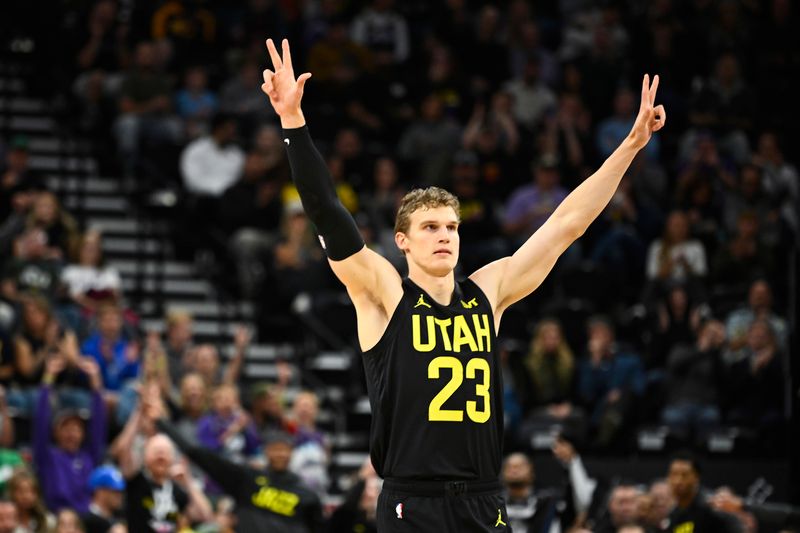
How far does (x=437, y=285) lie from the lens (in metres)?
5.88

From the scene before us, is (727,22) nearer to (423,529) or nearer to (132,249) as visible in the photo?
(132,249)

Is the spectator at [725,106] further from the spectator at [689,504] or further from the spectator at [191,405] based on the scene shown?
the spectator at [191,405]

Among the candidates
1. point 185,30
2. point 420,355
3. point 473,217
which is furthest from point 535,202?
point 420,355

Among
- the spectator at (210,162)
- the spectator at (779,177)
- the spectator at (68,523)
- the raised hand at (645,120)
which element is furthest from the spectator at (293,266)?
the raised hand at (645,120)

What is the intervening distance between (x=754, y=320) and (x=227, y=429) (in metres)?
5.22

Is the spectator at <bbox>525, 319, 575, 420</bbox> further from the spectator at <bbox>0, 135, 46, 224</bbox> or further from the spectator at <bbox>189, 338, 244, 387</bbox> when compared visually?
the spectator at <bbox>0, 135, 46, 224</bbox>

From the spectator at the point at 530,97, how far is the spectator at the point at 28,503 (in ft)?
28.3

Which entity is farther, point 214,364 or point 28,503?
point 214,364

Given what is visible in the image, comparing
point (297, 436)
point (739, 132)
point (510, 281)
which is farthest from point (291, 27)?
point (510, 281)

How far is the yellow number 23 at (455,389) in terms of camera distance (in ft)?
18.5

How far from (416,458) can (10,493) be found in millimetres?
6796

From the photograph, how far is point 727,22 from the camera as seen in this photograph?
19.7 m

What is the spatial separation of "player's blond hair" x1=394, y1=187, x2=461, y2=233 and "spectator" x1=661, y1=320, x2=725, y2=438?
8.49 m

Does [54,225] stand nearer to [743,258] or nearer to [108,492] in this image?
[108,492]
